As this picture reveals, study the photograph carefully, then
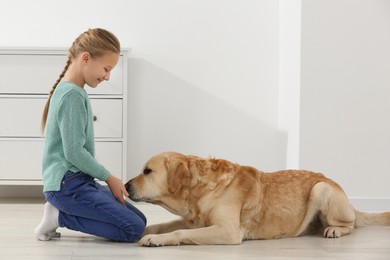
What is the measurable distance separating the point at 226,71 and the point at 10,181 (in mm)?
1720

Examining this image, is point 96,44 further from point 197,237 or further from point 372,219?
point 372,219

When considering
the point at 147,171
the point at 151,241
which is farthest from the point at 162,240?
the point at 147,171

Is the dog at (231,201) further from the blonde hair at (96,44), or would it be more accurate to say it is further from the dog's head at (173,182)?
the blonde hair at (96,44)

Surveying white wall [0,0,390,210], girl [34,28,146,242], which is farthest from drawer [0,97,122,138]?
girl [34,28,146,242]

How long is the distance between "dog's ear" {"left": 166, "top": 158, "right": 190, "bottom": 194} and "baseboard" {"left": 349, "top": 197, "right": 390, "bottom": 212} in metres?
1.66

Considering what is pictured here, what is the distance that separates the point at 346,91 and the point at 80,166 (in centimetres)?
204

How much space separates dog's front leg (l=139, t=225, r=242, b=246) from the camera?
2770 millimetres

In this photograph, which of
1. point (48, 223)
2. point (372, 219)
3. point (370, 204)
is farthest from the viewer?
point (370, 204)

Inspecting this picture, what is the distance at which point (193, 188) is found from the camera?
292cm

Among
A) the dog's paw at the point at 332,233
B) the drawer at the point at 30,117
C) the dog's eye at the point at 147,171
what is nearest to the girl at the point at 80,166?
the dog's eye at the point at 147,171

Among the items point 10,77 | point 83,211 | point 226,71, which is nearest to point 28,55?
point 10,77

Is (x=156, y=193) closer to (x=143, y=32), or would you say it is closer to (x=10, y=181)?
(x=10, y=181)

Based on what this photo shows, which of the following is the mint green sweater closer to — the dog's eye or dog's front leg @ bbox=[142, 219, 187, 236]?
the dog's eye

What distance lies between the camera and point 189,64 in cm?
502
